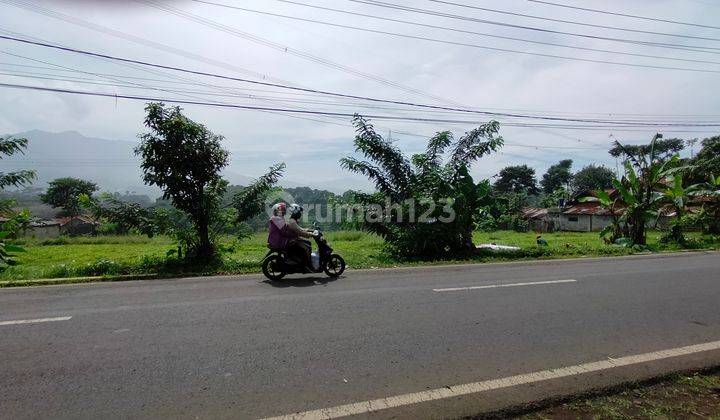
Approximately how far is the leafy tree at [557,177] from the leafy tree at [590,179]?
53.0 inches

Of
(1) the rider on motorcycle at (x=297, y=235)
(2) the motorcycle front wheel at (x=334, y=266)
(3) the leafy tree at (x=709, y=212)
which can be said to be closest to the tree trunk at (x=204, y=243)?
(1) the rider on motorcycle at (x=297, y=235)

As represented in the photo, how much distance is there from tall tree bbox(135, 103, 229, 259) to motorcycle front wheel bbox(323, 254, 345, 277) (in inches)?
143

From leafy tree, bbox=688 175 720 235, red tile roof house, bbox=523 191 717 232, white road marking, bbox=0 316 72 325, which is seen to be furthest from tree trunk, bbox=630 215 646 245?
red tile roof house, bbox=523 191 717 232

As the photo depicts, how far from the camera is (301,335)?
203 inches

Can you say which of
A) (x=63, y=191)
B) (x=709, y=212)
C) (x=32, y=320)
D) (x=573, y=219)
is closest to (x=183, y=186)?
(x=32, y=320)

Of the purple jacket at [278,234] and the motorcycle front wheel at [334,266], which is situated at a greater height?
the purple jacket at [278,234]

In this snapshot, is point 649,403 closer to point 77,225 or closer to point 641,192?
point 641,192

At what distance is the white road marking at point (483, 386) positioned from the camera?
340 cm

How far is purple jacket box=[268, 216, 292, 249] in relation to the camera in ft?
28.5

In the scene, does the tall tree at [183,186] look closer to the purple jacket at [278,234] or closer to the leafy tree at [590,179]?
the purple jacket at [278,234]

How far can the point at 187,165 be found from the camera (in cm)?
1073

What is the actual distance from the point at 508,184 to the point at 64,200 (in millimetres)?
68355

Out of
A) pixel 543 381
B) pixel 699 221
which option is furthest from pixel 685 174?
pixel 543 381

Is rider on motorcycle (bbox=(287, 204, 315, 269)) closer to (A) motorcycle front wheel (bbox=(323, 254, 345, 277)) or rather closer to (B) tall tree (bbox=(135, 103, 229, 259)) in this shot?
(A) motorcycle front wheel (bbox=(323, 254, 345, 277))
